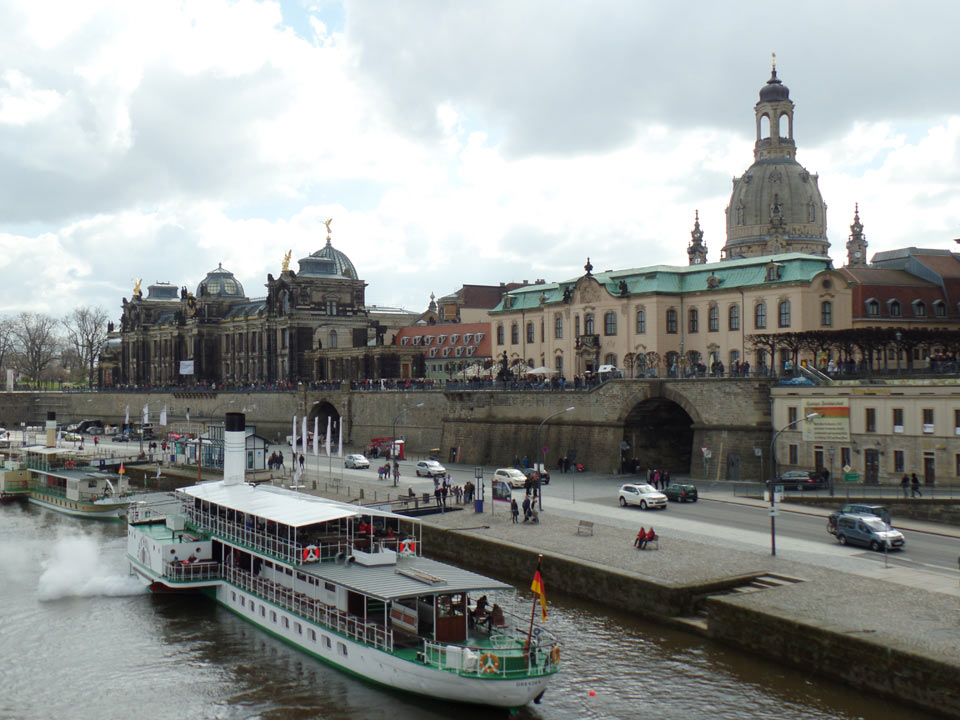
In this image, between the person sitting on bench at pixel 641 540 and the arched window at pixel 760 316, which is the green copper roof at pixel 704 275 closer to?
the arched window at pixel 760 316

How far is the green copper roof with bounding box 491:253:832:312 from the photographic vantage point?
6388cm

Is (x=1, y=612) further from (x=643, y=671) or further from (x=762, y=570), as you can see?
(x=762, y=570)

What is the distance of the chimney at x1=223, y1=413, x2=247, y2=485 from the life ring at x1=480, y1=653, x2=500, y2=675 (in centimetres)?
2007

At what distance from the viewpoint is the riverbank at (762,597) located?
23.4 metres

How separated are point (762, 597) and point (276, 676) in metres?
14.6

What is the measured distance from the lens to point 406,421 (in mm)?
83000

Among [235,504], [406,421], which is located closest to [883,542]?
[235,504]

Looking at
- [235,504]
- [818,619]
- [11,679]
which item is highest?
[235,504]

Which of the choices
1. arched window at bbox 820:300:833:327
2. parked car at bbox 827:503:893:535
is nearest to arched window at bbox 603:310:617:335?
arched window at bbox 820:300:833:327

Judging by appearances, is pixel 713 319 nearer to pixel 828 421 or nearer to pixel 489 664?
pixel 828 421

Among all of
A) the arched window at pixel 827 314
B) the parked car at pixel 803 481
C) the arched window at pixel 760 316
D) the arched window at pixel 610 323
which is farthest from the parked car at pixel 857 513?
the arched window at pixel 610 323

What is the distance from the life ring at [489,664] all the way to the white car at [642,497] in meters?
23.8

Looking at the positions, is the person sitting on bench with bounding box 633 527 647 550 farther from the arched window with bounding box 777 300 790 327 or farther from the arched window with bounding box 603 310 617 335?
the arched window with bounding box 603 310 617 335

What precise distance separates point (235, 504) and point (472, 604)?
33.7ft
